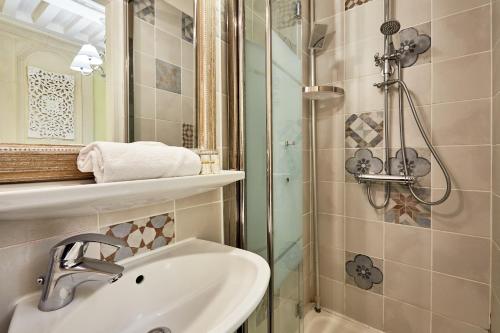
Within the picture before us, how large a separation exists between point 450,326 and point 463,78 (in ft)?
3.95

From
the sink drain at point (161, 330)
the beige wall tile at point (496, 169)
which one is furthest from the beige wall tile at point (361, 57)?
the sink drain at point (161, 330)

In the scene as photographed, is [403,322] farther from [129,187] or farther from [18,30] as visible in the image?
[18,30]

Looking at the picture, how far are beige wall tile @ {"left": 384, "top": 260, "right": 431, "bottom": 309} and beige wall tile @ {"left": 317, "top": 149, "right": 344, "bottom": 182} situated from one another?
21.9 inches

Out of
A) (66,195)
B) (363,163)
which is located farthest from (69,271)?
(363,163)

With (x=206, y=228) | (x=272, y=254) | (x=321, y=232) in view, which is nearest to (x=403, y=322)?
(x=321, y=232)

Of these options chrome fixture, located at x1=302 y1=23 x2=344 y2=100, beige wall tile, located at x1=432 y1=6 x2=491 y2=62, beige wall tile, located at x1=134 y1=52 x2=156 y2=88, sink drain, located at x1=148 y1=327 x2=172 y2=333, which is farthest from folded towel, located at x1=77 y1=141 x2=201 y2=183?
beige wall tile, located at x1=432 y1=6 x2=491 y2=62

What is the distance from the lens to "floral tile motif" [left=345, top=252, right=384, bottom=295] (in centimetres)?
135

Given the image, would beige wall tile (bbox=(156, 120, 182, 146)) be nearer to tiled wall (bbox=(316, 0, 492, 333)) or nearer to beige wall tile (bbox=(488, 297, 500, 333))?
tiled wall (bbox=(316, 0, 492, 333))

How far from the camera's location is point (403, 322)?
128cm

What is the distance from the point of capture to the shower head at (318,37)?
1367 mm

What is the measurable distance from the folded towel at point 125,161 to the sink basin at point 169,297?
0.27 metres

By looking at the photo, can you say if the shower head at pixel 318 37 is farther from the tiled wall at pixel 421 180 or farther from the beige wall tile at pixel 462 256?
the beige wall tile at pixel 462 256

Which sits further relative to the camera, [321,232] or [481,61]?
[321,232]

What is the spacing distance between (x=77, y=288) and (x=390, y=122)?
58.4 inches
